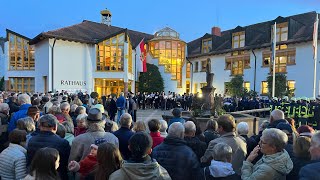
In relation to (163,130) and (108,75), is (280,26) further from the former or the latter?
(163,130)

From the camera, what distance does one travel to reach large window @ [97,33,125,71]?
90.5ft

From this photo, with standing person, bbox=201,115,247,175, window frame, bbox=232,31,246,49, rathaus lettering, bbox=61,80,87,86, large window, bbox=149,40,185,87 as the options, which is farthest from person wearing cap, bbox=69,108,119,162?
large window, bbox=149,40,185,87

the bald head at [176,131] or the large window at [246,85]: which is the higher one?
the large window at [246,85]

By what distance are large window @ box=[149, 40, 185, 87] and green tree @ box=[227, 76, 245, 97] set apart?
7.71 m

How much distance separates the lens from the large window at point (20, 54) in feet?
92.2

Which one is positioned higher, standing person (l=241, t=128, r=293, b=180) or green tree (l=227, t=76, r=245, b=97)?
green tree (l=227, t=76, r=245, b=97)

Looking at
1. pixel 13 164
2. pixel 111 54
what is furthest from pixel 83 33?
pixel 13 164

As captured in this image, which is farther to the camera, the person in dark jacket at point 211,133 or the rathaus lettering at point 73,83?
the rathaus lettering at point 73,83

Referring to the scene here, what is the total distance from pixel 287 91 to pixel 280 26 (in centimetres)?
716

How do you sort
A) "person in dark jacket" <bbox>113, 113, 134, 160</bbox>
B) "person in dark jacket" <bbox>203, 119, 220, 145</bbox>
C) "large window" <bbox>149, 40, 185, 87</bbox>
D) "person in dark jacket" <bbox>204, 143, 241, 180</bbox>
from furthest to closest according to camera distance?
"large window" <bbox>149, 40, 185, 87</bbox> → "person in dark jacket" <bbox>203, 119, 220, 145</bbox> → "person in dark jacket" <bbox>113, 113, 134, 160</bbox> → "person in dark jacket" <bbox>204, 143, 241, 180</bbox>

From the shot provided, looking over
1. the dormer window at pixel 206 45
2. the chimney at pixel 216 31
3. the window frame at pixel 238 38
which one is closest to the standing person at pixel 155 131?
the window frame at pixel 238 38

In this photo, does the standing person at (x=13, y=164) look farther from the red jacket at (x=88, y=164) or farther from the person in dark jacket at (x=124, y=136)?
the person in dark jacket at (x=124, y=136)

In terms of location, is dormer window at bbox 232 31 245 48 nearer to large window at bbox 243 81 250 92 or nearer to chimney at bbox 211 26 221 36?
large window at bbox 243 81 250 92

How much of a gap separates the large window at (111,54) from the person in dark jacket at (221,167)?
82.1ft
